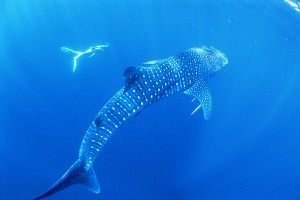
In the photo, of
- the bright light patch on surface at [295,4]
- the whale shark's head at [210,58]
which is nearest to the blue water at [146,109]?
the bright light patch on surface at [295,4]

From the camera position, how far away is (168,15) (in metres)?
31.6

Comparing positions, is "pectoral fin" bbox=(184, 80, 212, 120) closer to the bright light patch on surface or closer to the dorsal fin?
the dorsal fin

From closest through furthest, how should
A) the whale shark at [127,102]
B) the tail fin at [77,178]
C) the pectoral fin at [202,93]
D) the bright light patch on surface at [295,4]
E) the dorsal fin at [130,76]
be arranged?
the tail fin at [77,178] < the whale shark at [127,102] < the dorsal fin at [130,76] < the pectoral fin at [202,93] < the bright light patch on surface at [295,4]

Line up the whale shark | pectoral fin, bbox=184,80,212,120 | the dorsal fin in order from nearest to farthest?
the whale shark < the dorsal fin < pectoral fin, bbox=184,80,212,120

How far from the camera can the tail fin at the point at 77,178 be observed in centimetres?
405

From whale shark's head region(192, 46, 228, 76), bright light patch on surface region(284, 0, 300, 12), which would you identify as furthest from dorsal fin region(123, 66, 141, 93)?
bright light patch on surface region(284, 0, 300, 12)

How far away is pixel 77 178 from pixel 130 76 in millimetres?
1638

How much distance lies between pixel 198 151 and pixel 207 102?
19.6 m

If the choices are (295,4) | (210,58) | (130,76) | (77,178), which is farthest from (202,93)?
(295,4)

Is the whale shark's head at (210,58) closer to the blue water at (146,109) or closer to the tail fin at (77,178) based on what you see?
the tail fin at (77,178)

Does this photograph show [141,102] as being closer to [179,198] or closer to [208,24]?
[179,198]

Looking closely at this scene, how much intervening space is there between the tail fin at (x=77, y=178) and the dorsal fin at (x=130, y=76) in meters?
1.27

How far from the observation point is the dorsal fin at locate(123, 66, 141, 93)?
186 inches

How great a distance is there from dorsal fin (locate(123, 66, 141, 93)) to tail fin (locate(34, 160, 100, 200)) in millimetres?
1268
